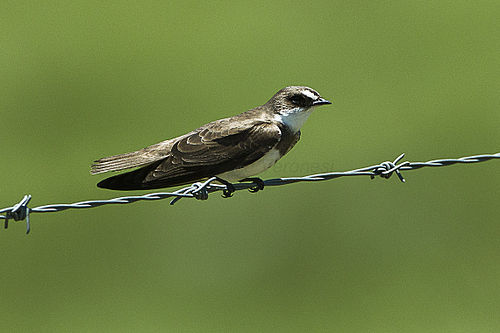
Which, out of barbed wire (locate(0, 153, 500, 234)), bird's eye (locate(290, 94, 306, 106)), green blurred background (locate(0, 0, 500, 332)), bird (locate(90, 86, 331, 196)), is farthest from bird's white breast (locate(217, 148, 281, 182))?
green blurred background (locate(0, 0, 500, 332))

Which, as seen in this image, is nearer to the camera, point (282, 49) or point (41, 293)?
point (41, 293)

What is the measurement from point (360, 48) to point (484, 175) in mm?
5678

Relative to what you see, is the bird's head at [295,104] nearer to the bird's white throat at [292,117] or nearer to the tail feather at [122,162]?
the bird's white throat at [292,117]

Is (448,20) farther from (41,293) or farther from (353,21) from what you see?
(41,293)

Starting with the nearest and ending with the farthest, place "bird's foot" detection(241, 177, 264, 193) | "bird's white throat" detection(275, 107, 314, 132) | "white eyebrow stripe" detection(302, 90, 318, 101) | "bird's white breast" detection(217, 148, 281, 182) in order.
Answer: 1. "bird's foot" detection(241, 177, 264, 193)
2. "bird's white breast" detection(217, 148, 281, 182)
3. "bird's white throat" detection(275, 107, 314, 132)
4. "white eyebrow stripe" detection(302, 90, 318, 101)

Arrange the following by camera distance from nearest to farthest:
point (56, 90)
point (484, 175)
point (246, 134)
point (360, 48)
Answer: point (246, 134)
point (484, 175)
point (56, 90)
point (360, 48)

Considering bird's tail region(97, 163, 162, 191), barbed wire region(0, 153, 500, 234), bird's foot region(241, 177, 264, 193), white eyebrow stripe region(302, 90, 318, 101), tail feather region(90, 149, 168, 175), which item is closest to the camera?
barbed wire region(0, 153, 500, 234)

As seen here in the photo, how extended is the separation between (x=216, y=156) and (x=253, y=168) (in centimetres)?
35

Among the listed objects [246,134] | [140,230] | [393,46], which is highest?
[393,46]

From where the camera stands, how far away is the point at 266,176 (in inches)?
556

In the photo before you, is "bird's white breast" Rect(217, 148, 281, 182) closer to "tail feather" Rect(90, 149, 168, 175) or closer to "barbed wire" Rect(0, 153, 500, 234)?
"barbed wire" Rect(0, 153, 500, 234)

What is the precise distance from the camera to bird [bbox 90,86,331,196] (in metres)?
7.58

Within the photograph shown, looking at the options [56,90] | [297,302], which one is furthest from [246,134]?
[56,90]

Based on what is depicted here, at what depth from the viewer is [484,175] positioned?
14.5 m
